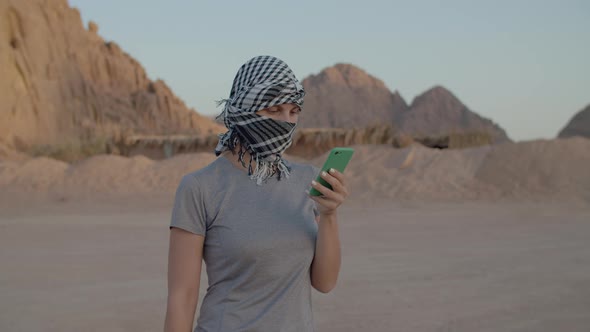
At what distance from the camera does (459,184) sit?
13.6 meters

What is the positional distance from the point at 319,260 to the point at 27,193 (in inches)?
571

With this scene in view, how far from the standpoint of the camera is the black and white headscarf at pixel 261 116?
83.9 inches

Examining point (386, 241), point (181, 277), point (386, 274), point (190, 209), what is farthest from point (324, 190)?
point (386, 241)

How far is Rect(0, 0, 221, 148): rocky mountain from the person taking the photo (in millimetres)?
27219

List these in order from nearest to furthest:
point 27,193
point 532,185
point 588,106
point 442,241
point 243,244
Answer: point 243,244, point 442,241, point 532,185, point 27,193, point 588,106

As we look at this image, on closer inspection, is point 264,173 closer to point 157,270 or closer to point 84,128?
point 157,270

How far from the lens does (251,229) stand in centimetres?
213

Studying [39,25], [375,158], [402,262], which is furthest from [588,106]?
[39,25]

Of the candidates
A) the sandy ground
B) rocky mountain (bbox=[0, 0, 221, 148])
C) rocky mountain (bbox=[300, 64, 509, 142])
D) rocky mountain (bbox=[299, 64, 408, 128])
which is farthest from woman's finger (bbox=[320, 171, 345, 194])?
rocky mountain (bbox=[299, 64, 408, 128])

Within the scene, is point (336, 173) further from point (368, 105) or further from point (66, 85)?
point (368, 105)

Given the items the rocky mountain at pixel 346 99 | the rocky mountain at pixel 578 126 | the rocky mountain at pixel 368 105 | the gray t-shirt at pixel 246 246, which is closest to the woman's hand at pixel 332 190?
the gray t-shirt at pixel 246 246

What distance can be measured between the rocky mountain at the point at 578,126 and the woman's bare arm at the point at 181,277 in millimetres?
25750

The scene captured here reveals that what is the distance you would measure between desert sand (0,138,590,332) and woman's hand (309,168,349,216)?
305 cm

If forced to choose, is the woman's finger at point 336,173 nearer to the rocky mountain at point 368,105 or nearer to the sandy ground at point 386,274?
the sandy ground at point 386,274
